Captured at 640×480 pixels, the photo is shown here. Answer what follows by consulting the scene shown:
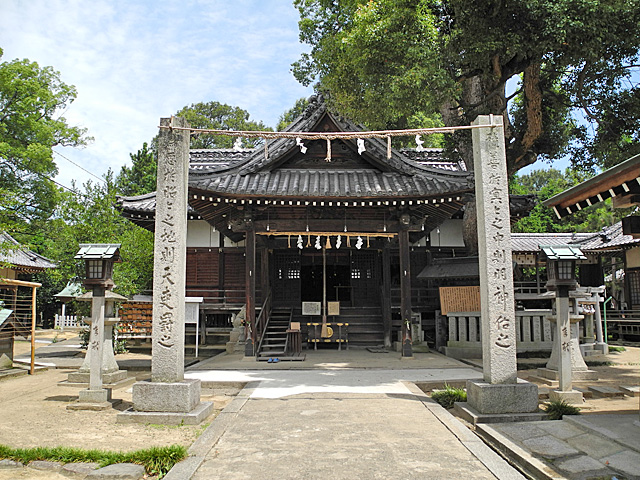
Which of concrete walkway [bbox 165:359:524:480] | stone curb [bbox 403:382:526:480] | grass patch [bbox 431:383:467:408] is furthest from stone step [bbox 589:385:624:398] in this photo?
stone curb [bbox 403:382:526:480]

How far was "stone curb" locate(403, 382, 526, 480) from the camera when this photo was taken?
4.63m

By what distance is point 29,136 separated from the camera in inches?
1142

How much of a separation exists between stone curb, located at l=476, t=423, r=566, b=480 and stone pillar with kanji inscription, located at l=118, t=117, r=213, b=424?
3.97m

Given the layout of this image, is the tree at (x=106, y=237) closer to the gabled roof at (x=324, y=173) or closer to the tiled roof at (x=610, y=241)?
the gabled roof at (x=324, y=173)

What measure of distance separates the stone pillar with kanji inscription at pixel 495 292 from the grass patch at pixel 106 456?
4275 mm

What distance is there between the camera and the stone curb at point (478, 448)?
4.63 meters

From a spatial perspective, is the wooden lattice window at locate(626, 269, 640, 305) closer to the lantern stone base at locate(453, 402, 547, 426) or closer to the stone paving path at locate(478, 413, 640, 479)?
the stone paving path at locate(478, 413, 640, 479)

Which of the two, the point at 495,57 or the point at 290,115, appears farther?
the point at 290,115

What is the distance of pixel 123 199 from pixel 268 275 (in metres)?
5.65

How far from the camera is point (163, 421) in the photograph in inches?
257

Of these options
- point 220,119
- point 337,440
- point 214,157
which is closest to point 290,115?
point 220,119

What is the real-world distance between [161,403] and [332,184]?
863cm

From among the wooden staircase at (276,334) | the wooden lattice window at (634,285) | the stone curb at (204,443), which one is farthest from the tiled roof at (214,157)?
the wooden lattice window at (634,285)

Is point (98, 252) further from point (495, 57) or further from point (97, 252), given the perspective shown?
point (495, 57)
